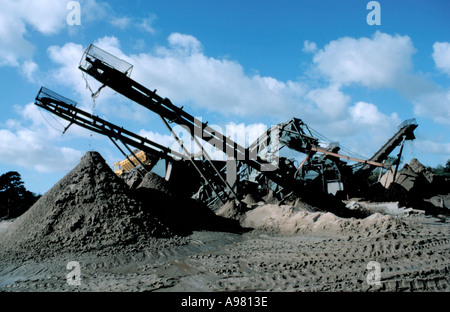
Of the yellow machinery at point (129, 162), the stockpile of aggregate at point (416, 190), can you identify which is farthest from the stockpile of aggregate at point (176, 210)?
the stockpile of aggregate at point (416, 190)

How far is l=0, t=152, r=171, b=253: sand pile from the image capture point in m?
6.31

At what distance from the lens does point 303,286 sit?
12.4 ft

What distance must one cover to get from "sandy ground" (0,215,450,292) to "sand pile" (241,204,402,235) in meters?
0.33

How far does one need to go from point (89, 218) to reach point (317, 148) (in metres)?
10.5

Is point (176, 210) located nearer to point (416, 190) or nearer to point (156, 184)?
point (156, 184)

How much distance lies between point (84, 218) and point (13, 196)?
71.2ft

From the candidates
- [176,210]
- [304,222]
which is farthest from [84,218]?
[304,222]

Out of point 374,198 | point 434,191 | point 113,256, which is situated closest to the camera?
point 113,256

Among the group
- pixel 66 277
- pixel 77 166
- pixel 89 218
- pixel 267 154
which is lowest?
pixel 66 277

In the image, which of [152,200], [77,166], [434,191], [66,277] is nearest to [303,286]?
[66,277]

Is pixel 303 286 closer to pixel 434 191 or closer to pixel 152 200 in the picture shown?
pixel 152 200

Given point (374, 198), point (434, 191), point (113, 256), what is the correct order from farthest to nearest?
point (434, 191), point (374, 198), point (113, 256)

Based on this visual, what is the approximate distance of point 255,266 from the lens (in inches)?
193

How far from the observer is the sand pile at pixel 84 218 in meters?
6.31
